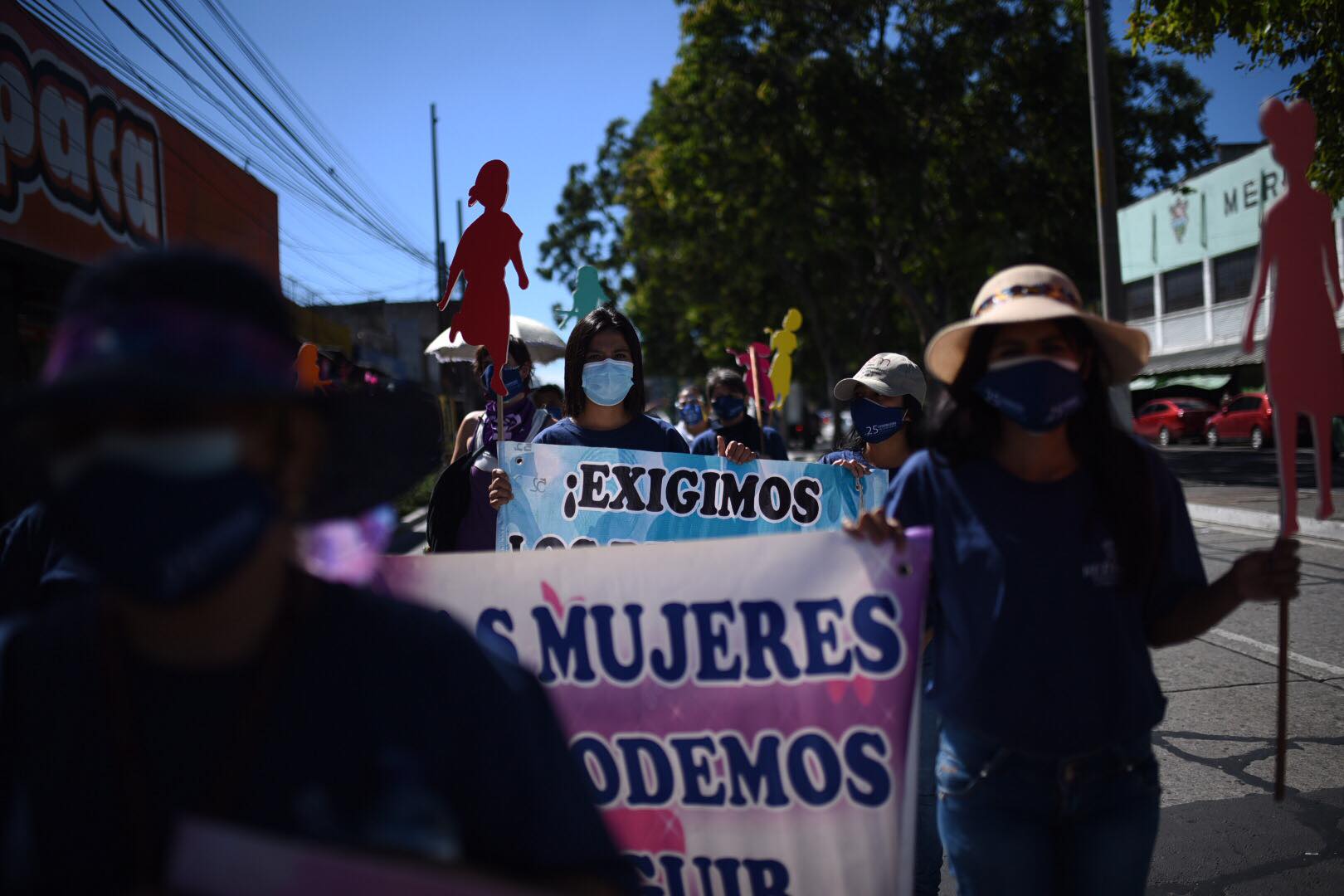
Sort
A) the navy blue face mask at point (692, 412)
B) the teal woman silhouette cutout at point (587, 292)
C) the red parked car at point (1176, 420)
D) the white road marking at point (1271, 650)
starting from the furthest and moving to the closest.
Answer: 1. the red parked car at point (1176, 420)
2. the navy blue face mask at point (692, 412)
3. the teal woman silhouette cutout at point (587, 292)
4. the white road marking at point (1271, 650)

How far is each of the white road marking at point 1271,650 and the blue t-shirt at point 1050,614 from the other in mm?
3960

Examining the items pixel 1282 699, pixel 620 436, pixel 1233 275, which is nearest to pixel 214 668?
pixel 1282 699

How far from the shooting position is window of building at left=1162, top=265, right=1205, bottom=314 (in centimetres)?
3266

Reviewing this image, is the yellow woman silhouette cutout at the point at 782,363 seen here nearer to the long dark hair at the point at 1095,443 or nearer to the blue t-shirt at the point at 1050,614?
the long dark hair at the point at 1095,443

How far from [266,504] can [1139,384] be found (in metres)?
42.1

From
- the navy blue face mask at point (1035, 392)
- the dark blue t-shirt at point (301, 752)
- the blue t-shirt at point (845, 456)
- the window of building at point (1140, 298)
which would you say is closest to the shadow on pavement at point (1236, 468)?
the window of building at point (1140, 298)

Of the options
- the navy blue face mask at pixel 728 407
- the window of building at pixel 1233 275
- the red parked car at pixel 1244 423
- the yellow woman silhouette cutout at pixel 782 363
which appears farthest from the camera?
the window of building at pixel 1233 275

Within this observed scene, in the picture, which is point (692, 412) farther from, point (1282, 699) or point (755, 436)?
point (1282, 699)

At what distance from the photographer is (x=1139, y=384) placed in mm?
38844

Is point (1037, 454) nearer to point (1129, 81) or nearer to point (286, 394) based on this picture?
point (286, 394)

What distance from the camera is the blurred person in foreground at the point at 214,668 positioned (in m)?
1.06

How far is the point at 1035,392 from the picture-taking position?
2051mm

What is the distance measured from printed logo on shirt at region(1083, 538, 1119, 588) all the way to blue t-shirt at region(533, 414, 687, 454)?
2.15 metres

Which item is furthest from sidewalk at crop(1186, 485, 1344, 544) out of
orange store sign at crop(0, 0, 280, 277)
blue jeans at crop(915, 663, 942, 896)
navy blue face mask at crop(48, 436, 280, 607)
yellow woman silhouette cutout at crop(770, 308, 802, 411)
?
orange store sign at crop(0, 0, 280, 277)
